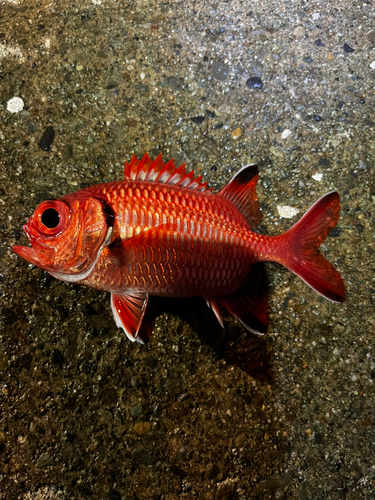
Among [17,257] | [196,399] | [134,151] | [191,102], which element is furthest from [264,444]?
[191,102]

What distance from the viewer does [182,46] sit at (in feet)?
8.10

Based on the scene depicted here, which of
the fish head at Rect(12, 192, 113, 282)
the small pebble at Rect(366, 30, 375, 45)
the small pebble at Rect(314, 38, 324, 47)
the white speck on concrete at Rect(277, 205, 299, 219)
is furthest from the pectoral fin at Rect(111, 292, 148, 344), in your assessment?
the small pebble at Rect(366, 30, 375, 45)

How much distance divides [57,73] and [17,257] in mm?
1127

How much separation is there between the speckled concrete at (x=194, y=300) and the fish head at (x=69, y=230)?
21.8 inches

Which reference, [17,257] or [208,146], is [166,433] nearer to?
[17,257]

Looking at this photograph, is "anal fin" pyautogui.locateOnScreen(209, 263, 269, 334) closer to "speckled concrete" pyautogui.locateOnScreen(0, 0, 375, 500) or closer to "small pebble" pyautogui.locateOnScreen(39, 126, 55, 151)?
"speckled concrete" pyautogui.locateOnScreen(0, 0, 375, 500)

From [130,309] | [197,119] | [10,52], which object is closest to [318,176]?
[197,119]

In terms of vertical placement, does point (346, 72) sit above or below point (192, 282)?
above

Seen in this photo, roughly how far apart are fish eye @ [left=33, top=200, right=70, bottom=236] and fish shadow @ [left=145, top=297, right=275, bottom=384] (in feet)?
2.34

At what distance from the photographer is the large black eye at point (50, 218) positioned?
61.9 inches

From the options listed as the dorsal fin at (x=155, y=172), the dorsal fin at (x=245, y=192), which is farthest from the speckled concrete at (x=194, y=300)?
the dorsal fin at (x=155, y=172)

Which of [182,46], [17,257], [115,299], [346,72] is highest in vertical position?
[346,72]

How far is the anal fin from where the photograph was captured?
1.91 m

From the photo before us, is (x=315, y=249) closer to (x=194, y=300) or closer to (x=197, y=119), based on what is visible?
(x=194, y=300)
